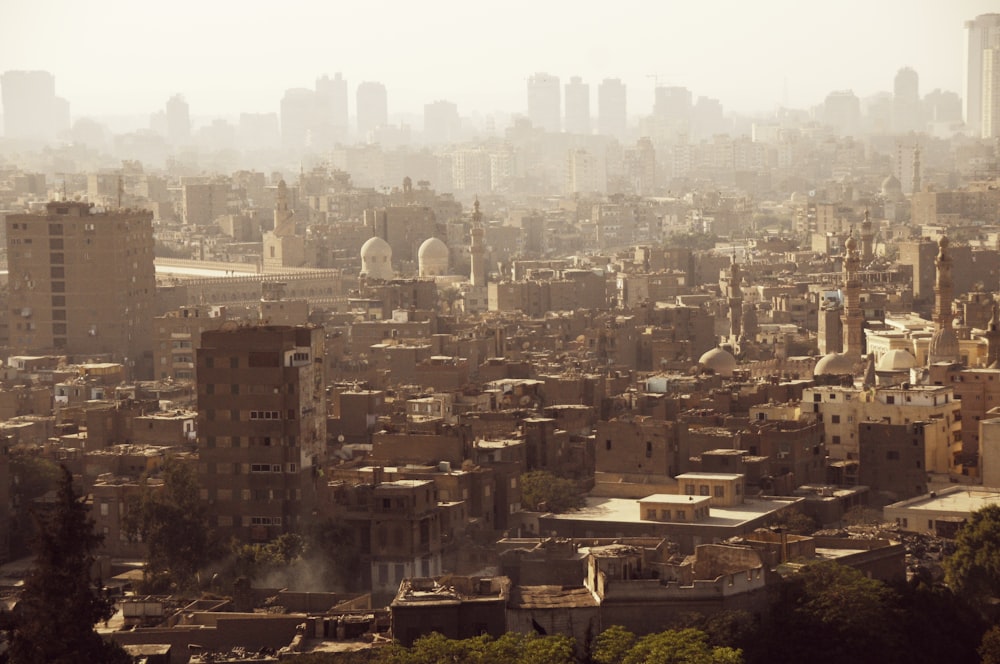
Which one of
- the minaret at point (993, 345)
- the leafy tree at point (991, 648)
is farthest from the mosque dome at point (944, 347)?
the leafy tree at point (991, 648)

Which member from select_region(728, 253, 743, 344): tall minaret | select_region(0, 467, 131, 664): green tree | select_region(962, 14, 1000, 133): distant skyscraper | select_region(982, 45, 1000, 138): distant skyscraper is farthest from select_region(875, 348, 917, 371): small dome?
select_region(982, 45, 1000, 138): distant skyscraper

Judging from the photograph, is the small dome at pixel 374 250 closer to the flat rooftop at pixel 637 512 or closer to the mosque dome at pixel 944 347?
the mosque dome at pixel 944 347

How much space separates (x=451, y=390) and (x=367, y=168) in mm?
119801

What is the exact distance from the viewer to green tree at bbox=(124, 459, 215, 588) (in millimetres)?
35312

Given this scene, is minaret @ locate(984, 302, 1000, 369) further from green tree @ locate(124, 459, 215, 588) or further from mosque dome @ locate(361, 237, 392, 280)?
mosque dome @ locate(361, 237, 392, 280)

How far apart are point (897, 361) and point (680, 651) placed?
21.0 meters

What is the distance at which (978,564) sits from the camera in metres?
34.3

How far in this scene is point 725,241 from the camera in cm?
10706

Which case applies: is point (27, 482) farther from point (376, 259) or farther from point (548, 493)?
point (376, 259)

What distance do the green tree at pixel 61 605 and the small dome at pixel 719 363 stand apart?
2359cm

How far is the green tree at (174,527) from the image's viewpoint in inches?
1390

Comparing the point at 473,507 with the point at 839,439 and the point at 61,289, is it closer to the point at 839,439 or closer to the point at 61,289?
the point at 839,439

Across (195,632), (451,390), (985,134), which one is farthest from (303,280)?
(985,134)

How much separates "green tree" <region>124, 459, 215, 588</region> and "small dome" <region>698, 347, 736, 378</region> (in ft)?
50.2
